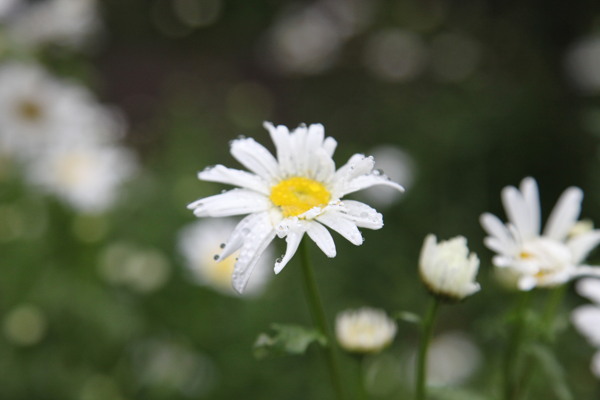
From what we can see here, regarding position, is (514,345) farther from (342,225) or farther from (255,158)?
(255,158)

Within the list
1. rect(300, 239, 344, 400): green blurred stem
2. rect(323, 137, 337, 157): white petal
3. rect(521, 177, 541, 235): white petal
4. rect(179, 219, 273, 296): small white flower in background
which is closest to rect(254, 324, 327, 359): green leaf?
rect(300, 239, 344, 400): green blurred stem

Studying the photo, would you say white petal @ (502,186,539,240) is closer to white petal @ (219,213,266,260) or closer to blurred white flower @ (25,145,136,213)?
white petal @ (219,213,266,260)

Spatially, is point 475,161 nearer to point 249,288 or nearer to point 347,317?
point 249,288

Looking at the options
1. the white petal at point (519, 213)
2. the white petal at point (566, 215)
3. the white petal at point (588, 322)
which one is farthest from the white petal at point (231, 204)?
the white petal at point (588, 322)

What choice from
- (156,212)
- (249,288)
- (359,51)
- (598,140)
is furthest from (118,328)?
(359,51)

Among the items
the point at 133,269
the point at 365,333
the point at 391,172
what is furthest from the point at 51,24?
the point at 365,333

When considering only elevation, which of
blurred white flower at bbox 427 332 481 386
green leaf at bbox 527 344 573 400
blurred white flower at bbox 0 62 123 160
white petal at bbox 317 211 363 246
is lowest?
green leaf at bbox 527 344 573 400
